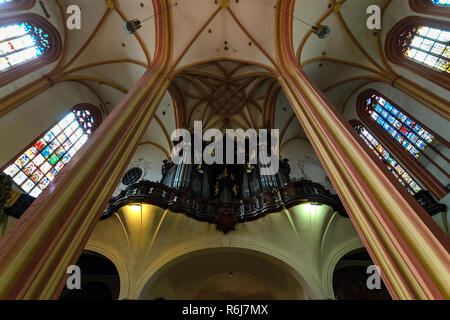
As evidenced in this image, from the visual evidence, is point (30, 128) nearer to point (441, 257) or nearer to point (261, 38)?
point (261, 38)

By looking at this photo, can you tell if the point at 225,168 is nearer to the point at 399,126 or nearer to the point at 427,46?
the point at 399,126

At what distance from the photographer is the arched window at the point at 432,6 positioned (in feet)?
23.3

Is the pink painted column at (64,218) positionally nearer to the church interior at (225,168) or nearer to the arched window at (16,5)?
the church interior at (225,168)

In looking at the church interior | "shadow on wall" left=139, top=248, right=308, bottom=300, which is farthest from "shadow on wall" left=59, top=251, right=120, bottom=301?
"shadow on wall" left=139, top=248, right=308, bottom=300

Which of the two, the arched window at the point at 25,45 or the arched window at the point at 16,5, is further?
the arched window at the point at 25,45

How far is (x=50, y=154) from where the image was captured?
8.13 metres

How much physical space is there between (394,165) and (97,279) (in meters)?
12.8

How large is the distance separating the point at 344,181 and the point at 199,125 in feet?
34.5

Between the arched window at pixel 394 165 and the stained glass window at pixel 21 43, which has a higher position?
the stained glass window at pixel 21 43

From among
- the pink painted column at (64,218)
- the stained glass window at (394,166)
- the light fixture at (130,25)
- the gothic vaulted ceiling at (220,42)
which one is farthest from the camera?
the gothic vaulted ceiling at (220,42)

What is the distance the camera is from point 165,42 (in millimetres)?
8578

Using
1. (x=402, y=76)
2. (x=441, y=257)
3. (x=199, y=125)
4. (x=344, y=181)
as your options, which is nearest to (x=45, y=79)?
(x=199, y=125)

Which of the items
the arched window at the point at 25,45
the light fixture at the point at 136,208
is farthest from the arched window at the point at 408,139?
the arched window at the point at 25,45

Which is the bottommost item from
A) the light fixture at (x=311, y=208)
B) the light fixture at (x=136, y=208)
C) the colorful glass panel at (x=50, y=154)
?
the light fixture at (x=136, y=208)
